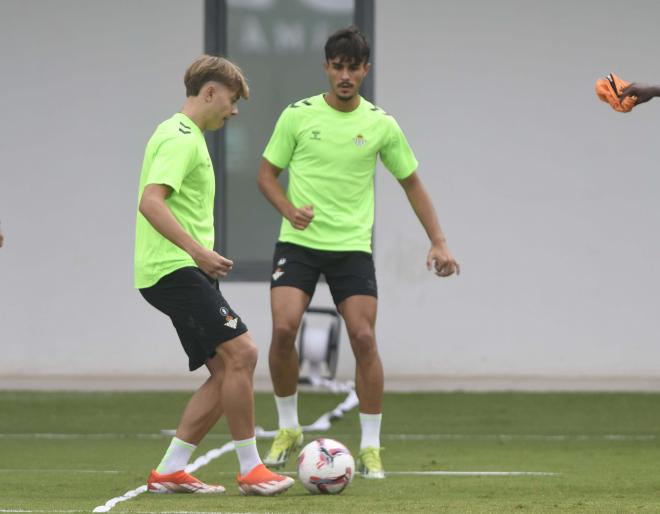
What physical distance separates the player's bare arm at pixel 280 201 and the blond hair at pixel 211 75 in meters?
1.12

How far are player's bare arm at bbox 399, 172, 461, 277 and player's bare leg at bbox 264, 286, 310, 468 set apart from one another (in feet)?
2.20

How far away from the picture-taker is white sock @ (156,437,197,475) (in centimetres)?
623

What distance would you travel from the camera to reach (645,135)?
38.9ft

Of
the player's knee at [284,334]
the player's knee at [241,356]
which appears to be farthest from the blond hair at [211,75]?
the player's knee at [284,334]

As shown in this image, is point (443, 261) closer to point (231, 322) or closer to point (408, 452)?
point (231, 322)

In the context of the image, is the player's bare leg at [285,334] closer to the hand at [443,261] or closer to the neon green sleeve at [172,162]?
the hand at [443,261]

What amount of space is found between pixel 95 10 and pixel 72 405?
319cm

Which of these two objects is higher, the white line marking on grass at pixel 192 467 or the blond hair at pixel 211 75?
the blond hair at pixel 211 75

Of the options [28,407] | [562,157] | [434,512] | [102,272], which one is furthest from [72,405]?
[434,512]

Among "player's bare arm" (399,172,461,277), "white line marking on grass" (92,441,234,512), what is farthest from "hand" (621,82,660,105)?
"white line marking on grass" (92,441,234,512)

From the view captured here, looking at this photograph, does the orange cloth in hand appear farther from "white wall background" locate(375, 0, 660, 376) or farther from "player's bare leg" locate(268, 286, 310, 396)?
"white wall background" locate(375, 0, 660, 376)

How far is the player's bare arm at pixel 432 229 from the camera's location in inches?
289

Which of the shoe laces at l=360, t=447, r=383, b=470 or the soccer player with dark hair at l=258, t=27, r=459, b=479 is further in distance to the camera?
the soccer player with dark hair at l=258, t=27, r=459, b=479

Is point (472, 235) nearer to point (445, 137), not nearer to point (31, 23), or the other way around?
point (445, 137)
